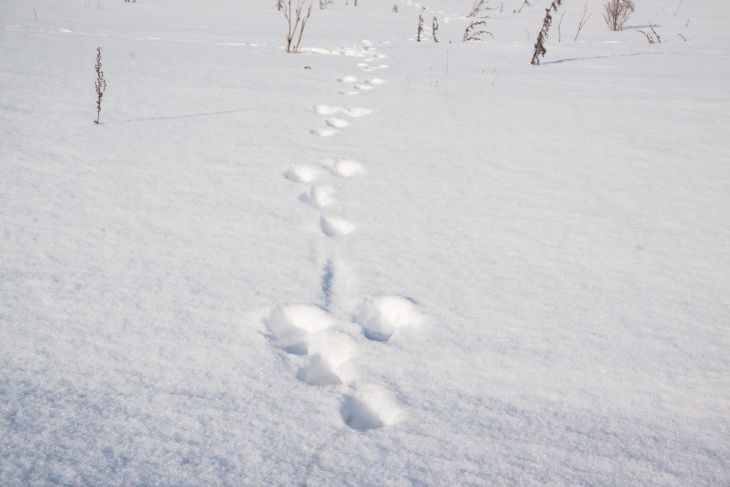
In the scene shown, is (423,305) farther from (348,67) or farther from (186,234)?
(348,67)

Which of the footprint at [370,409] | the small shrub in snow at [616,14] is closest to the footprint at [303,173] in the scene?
the footprint at [370,409]

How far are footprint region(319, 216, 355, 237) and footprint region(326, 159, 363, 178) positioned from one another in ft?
0.96

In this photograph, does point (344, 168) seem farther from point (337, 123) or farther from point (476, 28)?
point (476, 28)

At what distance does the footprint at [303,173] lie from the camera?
1.45 meters

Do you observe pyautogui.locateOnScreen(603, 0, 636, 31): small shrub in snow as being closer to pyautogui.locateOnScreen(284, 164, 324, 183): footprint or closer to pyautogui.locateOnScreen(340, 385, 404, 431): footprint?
pyautogui.locateOnScreen(284, 164, 324, 183): footprint

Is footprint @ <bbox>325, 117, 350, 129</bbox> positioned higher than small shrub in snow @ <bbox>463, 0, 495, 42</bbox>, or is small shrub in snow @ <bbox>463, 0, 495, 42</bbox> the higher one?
small shrub in snow @ <bbox>463, 0, 495, 42</bbox>

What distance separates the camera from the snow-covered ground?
635 millimetres

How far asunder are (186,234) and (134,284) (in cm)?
21

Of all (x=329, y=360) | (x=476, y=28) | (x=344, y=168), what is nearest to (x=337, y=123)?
(x=344, y=168)

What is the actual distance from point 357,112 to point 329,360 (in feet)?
4.94

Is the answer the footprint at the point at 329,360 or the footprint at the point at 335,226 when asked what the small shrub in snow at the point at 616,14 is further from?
the footprint at the point at 329,360

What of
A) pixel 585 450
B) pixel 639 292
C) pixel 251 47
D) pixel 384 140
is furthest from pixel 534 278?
pixel 251 47

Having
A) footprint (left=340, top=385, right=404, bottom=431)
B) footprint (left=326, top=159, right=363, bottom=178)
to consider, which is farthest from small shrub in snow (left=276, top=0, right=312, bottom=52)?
footprint (left=340, top=385, right=404, bottom=431)

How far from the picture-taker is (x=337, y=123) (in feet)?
6.37
